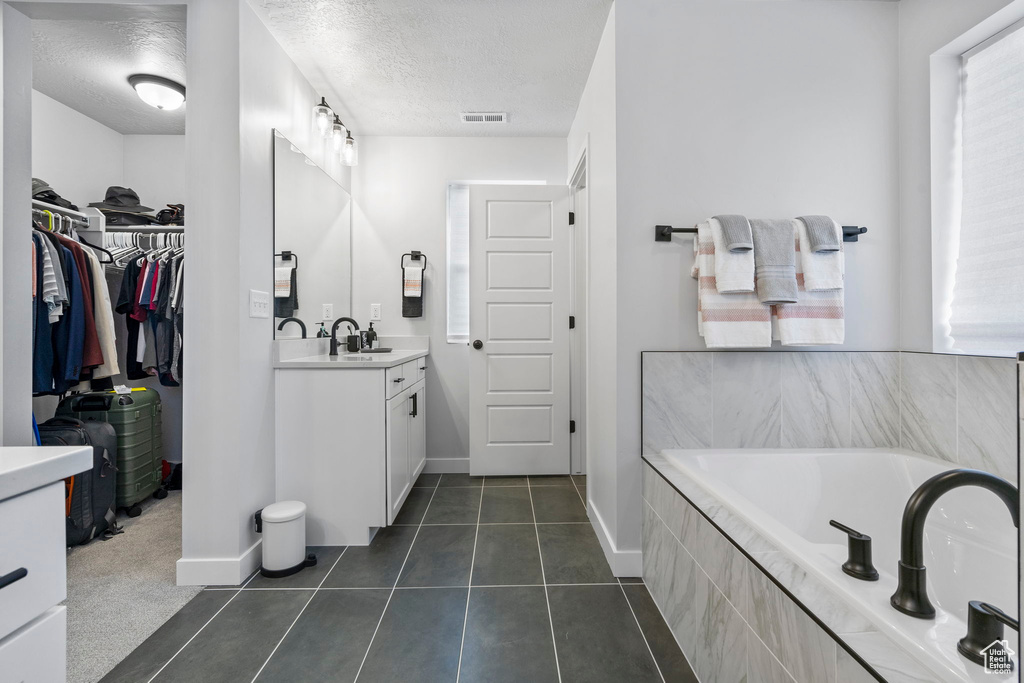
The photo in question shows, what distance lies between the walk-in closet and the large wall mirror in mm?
512

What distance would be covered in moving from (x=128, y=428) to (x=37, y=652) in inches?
95.6

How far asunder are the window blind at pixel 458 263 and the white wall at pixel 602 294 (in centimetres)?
125

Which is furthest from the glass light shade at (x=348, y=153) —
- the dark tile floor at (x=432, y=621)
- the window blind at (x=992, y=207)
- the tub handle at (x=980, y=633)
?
the tub handle at (x=980, y=633)

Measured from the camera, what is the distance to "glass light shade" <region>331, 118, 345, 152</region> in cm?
298

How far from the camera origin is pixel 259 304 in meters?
2.12

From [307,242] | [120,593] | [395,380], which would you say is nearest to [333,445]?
[395,380]

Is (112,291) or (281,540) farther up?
(112,291)

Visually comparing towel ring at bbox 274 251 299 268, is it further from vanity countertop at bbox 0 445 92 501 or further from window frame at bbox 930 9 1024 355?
window frame at bbox 930 9 1024 355

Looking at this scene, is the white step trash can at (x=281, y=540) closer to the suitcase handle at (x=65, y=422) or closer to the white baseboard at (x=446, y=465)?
the suitcase handle at (x=65, y=422)

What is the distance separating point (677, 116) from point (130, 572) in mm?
2983

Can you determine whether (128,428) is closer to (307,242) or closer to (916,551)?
(307,242)

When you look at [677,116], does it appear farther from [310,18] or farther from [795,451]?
[310,18]

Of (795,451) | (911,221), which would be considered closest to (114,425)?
(795,451)

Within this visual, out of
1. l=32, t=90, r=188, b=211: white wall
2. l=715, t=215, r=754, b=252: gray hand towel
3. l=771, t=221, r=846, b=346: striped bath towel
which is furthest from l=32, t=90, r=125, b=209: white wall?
l=771, t=221, r=846, b=346: striped bath towel
